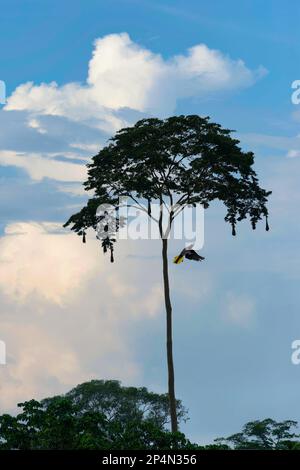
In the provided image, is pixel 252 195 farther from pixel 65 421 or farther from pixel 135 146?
pixel 65 421

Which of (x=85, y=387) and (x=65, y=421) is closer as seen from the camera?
(x=65, y=421)

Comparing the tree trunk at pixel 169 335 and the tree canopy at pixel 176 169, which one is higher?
the tree canopy at pixel 176 169

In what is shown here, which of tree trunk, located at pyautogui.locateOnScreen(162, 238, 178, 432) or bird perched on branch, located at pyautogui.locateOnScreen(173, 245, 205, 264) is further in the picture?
bird perched on branch, located at pyautogui.locateOnScreen(173, 245, 205, 264)

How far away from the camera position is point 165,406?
61031mm

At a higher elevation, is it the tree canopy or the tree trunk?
the tree canopy

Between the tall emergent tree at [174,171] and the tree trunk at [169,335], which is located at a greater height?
the tall emergent tree at [174,171]

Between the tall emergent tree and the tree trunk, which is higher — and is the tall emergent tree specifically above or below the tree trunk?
above

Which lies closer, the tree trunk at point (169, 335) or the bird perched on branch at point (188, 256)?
the tree trunk at point (169, 335)

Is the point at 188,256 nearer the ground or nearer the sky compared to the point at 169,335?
nearer the sky

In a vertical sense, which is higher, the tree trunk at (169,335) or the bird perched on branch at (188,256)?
the bird perched on branch at (188,256)

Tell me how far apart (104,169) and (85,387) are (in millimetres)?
28638
